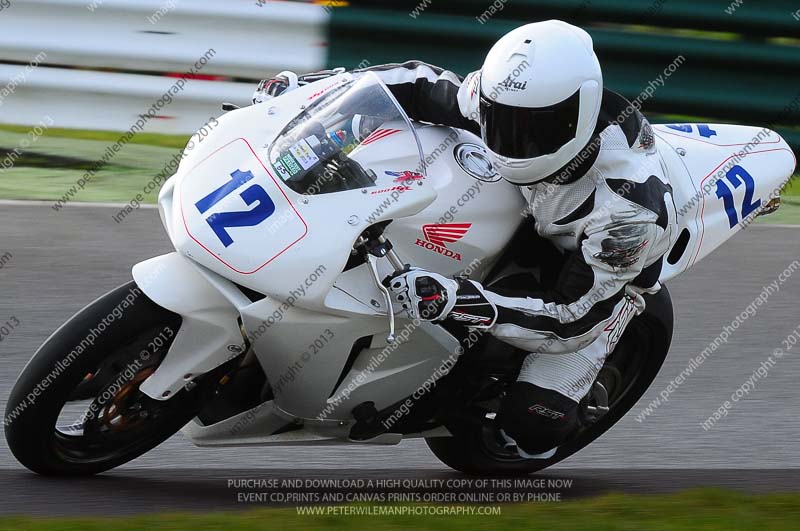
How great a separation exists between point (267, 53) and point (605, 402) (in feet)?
13.3

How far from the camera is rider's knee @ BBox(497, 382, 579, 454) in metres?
3.99

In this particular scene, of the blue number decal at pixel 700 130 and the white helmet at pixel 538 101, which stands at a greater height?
the white helmet at pixel 538 101

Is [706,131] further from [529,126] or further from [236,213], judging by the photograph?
[236,213]

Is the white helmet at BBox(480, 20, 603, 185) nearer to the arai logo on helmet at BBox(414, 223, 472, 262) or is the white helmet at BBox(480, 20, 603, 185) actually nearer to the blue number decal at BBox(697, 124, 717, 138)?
the arai logo on helmet at BBox(414, 223, 472, 262)

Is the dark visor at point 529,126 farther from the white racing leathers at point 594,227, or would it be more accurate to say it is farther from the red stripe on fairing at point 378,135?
the red stripe on fairing at point 378,135

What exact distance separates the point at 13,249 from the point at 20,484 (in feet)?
8.19

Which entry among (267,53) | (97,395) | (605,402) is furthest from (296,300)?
(267,53)

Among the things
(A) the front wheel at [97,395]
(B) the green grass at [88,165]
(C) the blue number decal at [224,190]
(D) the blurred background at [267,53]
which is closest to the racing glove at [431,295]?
(C) the blue number decal at [224,190]

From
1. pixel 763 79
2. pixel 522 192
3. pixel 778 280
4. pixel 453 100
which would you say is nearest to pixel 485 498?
pixel 522 192

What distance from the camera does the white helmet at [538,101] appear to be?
3391mm

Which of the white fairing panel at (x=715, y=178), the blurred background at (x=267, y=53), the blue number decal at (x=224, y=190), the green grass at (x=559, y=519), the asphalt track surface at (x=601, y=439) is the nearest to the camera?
the green grass at (x=559, y=519)

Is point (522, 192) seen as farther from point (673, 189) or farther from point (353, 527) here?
point (353, 527)

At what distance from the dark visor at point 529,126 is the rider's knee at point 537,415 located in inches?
35.8

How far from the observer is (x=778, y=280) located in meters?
6.39
